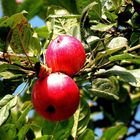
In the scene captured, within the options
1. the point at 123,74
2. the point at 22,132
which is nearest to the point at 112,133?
the point at 22,132

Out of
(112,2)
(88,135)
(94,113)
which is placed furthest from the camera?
(94,113)

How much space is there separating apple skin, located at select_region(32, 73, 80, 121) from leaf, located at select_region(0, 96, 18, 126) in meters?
0.10

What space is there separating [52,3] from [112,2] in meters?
0.53

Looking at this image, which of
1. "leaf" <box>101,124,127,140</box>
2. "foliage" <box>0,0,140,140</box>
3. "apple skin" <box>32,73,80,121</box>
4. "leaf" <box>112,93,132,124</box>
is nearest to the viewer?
"apple skin" <box>32,73,80,121</box>

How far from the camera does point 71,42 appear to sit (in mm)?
1384

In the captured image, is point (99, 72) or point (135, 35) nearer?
point (99, 72)

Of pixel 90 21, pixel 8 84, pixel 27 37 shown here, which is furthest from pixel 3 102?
pixel 90 21

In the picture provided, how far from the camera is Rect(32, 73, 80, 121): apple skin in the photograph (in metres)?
1.30

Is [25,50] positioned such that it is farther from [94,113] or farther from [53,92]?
[94,113]

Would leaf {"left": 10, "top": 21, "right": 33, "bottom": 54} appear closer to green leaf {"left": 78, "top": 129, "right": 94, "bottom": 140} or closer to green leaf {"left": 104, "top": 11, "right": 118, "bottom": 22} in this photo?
green leaf {"left": 104, "top": 11, "right": 118, "bottom": 22}

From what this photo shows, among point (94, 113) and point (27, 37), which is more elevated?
point (27, 37)

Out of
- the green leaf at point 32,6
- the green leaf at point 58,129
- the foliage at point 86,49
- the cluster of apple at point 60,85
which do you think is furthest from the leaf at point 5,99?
the green leaf at point 32,6

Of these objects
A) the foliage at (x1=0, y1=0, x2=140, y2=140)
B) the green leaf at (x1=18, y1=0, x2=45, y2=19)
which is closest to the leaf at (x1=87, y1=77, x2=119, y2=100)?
the foliage at (x1=0, y1=0, x2=140, y2=140)

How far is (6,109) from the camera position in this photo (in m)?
1.40
